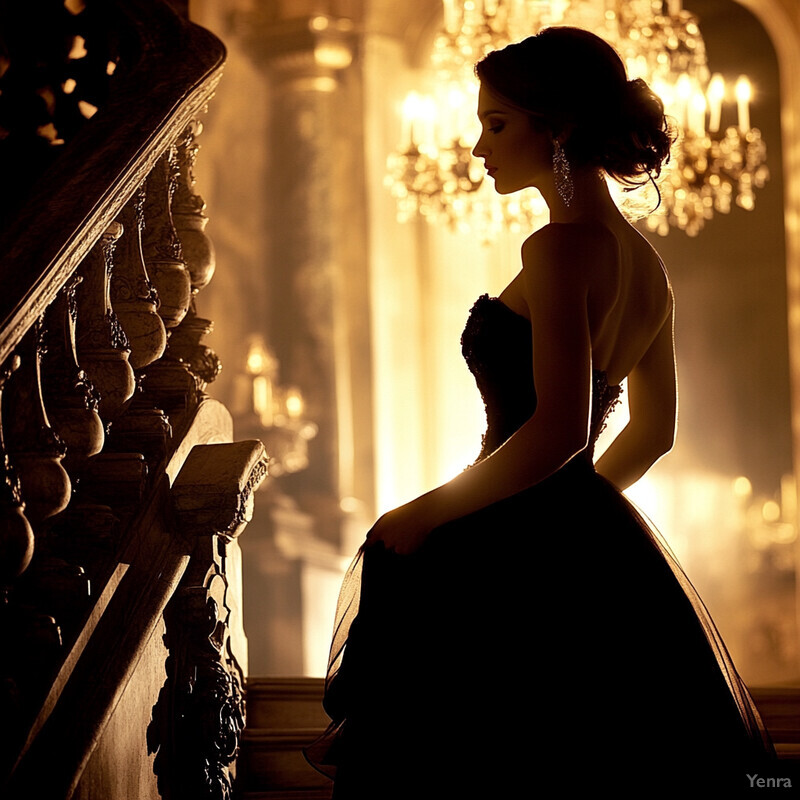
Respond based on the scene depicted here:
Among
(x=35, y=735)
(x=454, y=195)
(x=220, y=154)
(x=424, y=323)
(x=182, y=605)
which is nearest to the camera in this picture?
(x=35, y=735)

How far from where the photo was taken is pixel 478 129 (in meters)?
6.26

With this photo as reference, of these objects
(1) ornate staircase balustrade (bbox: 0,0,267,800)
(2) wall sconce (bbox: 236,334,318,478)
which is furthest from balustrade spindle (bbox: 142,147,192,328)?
(2) wall sconce (bbox: 236,334,318,478)

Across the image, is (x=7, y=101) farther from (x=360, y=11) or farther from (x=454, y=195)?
(x=360, y=11)

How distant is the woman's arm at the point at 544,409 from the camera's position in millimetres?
1914

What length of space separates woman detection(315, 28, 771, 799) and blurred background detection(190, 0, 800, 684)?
5.60m

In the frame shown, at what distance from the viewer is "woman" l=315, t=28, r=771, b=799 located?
192 centimetres

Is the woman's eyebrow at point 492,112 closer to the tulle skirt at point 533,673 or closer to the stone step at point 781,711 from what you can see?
the tulle skirt at point 533,673

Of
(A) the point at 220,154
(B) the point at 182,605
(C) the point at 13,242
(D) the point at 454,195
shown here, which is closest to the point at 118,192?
(C) the point at 13,242

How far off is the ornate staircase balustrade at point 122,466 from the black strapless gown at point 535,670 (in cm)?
36

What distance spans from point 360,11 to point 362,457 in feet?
10.0

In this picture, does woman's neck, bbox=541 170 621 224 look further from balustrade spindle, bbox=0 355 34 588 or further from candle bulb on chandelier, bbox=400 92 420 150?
candle bulb on chandelier, bbox=400 92 420 150

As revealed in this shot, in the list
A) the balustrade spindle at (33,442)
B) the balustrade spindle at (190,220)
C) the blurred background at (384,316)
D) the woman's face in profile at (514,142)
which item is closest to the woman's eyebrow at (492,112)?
the woman's face in profile at (514,142)

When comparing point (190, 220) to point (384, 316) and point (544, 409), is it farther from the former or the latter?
point (384, 316)

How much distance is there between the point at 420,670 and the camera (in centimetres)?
197
